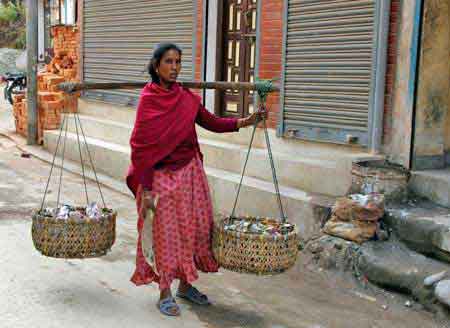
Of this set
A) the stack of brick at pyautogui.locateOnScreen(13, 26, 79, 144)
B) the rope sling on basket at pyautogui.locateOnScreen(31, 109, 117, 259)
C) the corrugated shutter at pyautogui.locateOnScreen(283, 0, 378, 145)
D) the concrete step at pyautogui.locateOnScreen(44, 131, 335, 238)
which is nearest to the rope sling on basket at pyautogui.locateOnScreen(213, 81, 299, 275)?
the rope sling on basket at pyautogui.locateOnScreen(31, 109, 117, 259)

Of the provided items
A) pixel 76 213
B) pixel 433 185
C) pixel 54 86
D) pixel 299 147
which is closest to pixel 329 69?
pixel 299 147

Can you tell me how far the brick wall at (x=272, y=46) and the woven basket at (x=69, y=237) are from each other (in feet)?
10.7

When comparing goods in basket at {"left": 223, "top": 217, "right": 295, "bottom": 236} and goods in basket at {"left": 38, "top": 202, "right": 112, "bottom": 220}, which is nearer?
goods in basket at {"left": 223, "top": 217, "right": 295, "bottom": 236}

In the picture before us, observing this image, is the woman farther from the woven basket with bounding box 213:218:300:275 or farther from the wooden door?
the wooden door

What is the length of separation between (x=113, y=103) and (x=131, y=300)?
22.4 feet

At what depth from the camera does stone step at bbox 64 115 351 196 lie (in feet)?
20.7

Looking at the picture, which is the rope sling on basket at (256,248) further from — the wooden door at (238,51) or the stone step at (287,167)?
the wooden door at (238,51)

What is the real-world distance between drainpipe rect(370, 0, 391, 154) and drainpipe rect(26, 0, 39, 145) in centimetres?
792

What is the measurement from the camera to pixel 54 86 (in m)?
12.5

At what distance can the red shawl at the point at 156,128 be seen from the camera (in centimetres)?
422

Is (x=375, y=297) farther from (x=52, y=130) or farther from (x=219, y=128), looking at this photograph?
(x=52, y=130)

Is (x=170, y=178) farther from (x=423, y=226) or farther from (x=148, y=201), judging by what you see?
(x=423, y=226)

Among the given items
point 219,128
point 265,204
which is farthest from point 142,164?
point 265,204

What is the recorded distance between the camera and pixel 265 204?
21.8 ft
